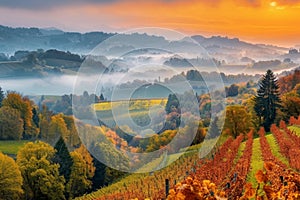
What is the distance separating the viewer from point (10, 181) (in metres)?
27.3

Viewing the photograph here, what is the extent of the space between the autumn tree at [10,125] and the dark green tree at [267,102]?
3111 centimetres

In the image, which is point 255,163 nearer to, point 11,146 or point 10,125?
point 11,146

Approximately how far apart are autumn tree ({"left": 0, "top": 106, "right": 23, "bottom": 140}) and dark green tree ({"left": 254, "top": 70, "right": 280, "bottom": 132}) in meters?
31.1

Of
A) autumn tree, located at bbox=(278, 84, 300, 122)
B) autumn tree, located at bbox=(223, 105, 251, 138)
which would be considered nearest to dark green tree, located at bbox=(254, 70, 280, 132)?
autumn tree, located at bbox=(278, 84, 300, 122)

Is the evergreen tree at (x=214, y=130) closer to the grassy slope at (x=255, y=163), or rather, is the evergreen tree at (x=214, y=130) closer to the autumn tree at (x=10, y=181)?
A: the grassy slope at (x=255, y=163)

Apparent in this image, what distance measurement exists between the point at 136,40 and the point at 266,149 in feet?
22.6

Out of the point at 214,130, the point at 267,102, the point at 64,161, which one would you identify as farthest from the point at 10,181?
the point at 267,102

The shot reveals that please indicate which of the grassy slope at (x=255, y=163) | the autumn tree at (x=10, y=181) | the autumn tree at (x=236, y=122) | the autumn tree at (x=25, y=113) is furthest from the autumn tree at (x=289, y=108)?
the autumn tree at (x=25, y=113)

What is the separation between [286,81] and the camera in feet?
174

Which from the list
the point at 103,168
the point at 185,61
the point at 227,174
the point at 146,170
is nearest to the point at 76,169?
the point at 103,168

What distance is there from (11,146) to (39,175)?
24178 mm

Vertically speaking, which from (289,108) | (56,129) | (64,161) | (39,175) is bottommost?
(39,175)

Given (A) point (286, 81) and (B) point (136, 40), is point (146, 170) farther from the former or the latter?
(A) point (286, 81)

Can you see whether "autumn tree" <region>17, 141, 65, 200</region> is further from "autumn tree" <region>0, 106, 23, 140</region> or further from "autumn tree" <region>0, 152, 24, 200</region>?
"autumn tree" <region>0, 106, 23, 140</region>
